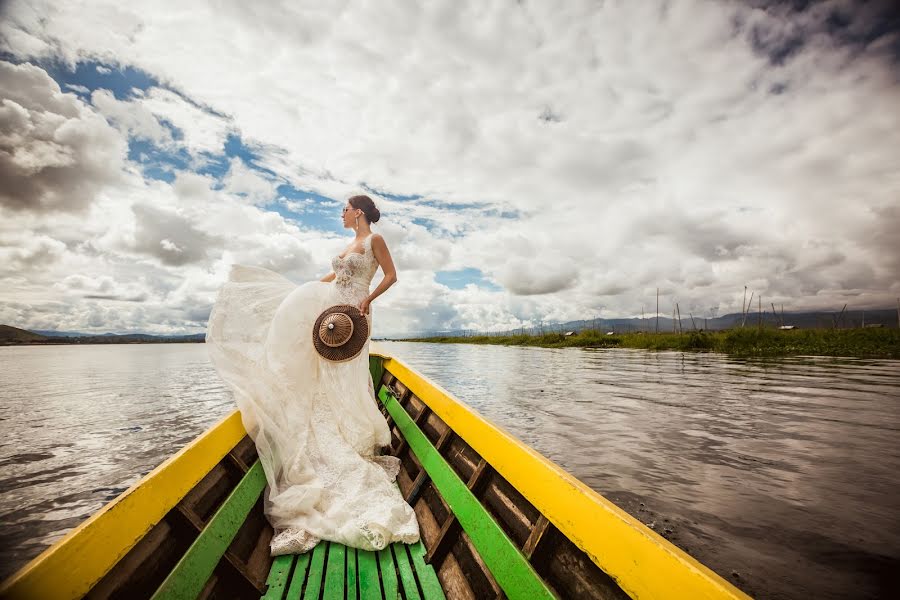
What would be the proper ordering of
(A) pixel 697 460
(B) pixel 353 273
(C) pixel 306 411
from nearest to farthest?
(C) pixel 306 411
(B) pixel 353 273
(A) pixel 697 460

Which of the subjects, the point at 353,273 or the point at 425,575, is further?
the point at 353,273

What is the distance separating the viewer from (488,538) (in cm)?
167

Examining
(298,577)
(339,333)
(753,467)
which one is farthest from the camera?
(753,467)

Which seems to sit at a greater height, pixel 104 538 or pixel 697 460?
pixel 104 538

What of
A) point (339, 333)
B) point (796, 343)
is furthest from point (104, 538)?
point (796, 343)

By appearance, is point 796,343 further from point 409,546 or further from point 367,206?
point 409,546

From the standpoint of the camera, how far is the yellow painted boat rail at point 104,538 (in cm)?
90

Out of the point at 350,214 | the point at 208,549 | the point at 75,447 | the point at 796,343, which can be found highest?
the point at 350,214

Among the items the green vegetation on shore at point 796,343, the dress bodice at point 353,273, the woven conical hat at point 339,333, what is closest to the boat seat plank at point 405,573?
the woven conical hat at point 339,333

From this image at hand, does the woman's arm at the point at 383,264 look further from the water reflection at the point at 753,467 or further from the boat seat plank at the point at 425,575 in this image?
the water reflection at the point at 753,467

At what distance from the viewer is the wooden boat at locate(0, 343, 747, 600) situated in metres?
1.01

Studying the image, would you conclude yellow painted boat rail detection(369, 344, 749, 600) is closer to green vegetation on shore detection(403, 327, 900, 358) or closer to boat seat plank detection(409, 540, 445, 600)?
boat seat plank detection(409, 540, 445, 600)

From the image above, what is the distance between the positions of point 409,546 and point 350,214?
286cm

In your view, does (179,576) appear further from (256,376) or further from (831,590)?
(831,590)
